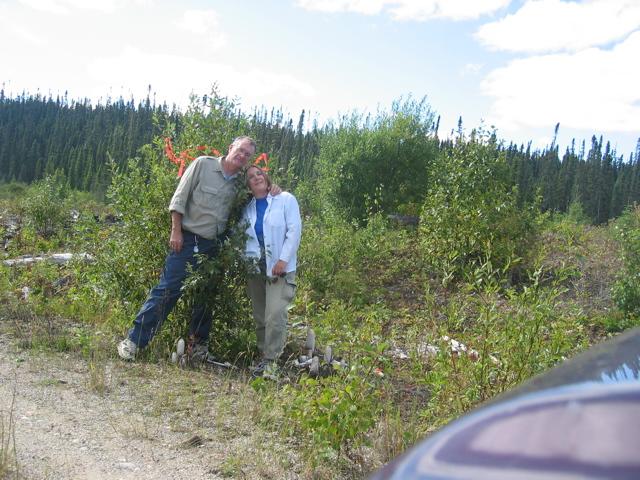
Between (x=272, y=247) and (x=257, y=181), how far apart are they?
57 cm

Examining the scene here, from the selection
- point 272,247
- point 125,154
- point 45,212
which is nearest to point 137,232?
point 272,247

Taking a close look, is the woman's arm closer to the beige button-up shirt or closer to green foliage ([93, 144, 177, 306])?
the beige button-up shirt

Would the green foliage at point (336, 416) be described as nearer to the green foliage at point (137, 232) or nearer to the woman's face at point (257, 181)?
the woman's face at point (257, 181)

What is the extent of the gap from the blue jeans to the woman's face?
59 centimetres

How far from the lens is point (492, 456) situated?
0.77 metres

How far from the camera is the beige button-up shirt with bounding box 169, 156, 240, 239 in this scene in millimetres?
5281

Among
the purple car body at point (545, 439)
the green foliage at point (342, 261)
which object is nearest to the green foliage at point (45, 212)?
the green foliage at point (342, 261)

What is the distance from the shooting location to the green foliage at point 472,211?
12.0 metres

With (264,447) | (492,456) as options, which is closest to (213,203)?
(264,447)

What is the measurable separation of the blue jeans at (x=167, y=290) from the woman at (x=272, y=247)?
42 cm

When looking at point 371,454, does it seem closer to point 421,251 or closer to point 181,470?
point 181,470

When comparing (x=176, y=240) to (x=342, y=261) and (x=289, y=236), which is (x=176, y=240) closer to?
(x=289, y=236)

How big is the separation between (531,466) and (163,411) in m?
3.70

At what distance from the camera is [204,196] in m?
5.32
